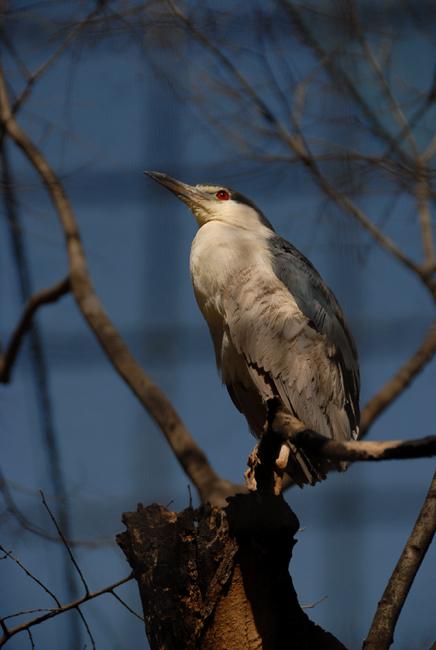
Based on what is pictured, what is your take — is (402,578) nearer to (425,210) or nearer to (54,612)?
(54,612)

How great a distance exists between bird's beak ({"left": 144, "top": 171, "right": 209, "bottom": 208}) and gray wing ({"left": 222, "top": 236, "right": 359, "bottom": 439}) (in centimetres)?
90

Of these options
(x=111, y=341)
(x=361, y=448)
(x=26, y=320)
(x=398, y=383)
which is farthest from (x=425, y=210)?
(x=361, y=448)

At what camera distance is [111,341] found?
18.8 ft

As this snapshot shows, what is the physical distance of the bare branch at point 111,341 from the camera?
528cm

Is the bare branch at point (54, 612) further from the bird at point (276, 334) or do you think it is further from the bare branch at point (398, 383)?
the bare branch at point (398, 383)

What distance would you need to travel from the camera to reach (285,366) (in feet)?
14.1

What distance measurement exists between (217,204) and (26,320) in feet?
5.60

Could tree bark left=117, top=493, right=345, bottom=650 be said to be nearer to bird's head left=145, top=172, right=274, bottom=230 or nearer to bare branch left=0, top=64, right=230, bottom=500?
bare branch left=0, top=64, right=230, bottom=500

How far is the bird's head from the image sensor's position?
514 cm

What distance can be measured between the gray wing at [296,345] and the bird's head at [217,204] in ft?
2.48

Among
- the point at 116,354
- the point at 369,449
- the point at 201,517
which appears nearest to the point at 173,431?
the point at 116,354

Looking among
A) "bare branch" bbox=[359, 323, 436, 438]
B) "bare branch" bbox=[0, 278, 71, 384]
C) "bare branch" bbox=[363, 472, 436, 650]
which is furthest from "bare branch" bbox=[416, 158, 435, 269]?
"bare branch" bbox=[0, 278, 71, 384]

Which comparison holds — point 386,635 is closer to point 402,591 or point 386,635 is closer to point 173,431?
point 402,591

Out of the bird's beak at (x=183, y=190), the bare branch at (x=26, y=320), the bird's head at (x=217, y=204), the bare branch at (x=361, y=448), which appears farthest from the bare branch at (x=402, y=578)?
the bare branch at (x=26, y=320)
